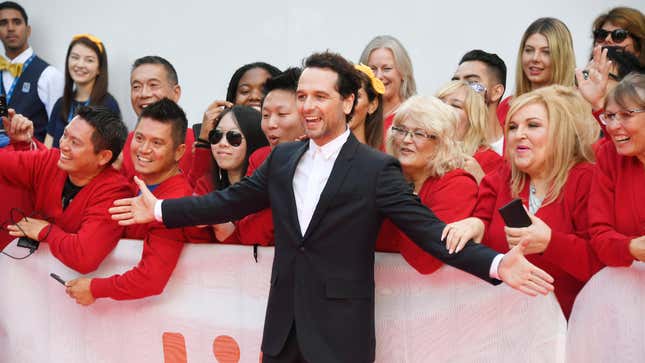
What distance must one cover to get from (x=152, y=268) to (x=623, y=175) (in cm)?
190

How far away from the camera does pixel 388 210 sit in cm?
320

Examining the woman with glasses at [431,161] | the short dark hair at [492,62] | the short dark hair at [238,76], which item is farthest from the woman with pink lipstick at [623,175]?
the short dark hair at [238,76]

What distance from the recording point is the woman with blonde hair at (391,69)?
201 inches

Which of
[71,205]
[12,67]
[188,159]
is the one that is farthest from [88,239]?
[12,67]

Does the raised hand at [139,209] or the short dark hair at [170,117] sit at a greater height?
the short dark hair at [170,117]

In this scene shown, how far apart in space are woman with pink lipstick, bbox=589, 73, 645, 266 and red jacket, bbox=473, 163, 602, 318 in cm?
8

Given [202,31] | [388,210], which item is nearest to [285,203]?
[388,210]

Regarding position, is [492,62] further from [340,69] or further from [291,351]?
[291,351]

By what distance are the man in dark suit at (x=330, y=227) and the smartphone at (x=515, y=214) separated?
0.14 m

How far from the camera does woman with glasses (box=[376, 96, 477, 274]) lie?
3500mm

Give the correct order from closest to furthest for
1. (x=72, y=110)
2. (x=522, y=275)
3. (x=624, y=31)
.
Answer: (x=522, y=275) → (x=624, y=31) → (x=72, y=110)

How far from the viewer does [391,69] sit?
5141 millimetres

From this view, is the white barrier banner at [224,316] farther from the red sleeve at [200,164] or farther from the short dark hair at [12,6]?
the short dark hair at [12,6]

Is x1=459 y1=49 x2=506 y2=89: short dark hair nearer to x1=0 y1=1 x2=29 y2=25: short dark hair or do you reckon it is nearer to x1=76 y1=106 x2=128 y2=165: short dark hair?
x1=76 y1=106 x2=128 y2=165: short dark hair
